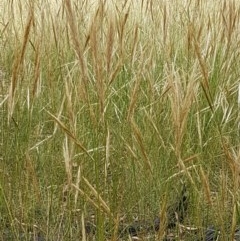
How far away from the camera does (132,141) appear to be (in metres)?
1.33

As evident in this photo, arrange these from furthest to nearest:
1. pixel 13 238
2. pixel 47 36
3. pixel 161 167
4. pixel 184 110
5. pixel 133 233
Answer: pixel 47 36, pixel 133 233, pixel 161 167, pixel 13 238, pixel 184 110

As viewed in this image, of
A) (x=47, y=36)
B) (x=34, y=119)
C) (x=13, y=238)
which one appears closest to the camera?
(x=13, y=238)

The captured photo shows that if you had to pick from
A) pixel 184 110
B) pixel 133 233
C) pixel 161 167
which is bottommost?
pixel 133 233

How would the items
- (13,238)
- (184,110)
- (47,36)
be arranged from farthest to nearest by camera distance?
1. (47,36)
2. (13,238)
3. (184,110)

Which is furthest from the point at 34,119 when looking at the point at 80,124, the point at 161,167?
Answer: the point at 161,167

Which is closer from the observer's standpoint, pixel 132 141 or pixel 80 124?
pixel 132 141

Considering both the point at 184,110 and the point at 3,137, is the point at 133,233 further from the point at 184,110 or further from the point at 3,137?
the point at 184,110

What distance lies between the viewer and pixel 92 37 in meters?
0.95

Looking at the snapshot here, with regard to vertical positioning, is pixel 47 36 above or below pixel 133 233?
above

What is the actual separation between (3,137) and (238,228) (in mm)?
661

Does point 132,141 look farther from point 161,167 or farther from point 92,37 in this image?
point 92,37

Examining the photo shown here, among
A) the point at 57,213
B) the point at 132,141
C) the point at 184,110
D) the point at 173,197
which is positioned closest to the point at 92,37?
the point at 184,110

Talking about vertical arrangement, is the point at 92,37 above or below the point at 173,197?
above

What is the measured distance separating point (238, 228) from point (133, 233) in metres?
0.29
